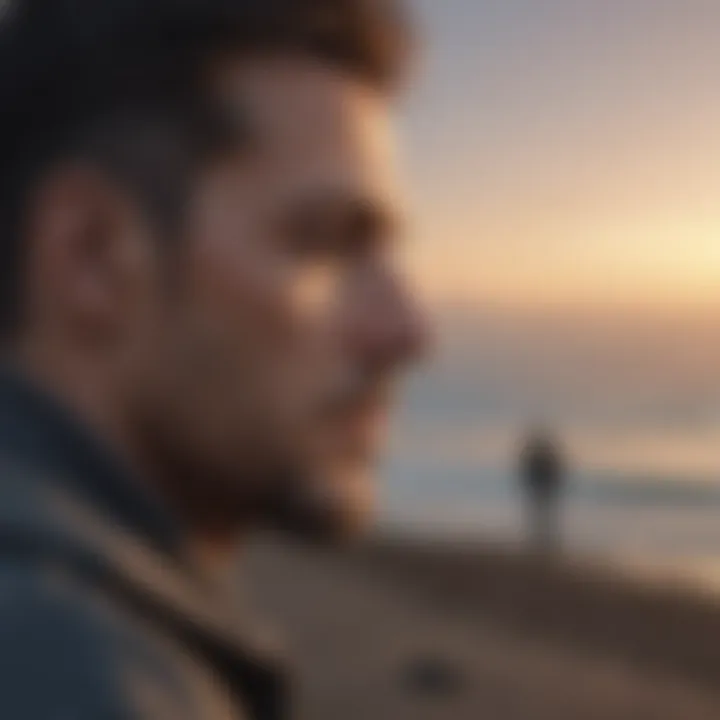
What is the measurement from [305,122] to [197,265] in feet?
0.60

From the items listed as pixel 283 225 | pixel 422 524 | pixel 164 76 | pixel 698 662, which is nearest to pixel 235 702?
pixel 283 225

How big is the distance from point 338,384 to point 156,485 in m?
0.20

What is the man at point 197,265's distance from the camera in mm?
1526

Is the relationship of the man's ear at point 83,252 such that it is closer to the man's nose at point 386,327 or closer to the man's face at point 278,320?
the man's face at point 278,320

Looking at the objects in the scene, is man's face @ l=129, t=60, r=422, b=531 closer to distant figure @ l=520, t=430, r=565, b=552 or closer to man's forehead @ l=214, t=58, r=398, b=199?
man's forehead @ l=214, t=58, r=398, b=199

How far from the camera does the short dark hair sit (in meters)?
1.54

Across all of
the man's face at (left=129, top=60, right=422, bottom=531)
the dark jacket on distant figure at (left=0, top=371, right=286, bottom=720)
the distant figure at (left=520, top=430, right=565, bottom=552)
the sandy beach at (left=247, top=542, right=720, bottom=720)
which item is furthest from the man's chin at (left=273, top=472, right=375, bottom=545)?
the distant figure at (left=520, top=430, right=565, bottom=552)

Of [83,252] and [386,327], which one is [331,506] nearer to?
[386,327]

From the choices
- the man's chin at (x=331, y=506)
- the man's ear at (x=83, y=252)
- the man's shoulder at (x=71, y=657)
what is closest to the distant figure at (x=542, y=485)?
the man's chin at (x=331, y=506)

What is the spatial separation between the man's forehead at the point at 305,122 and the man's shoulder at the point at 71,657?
0.52 m

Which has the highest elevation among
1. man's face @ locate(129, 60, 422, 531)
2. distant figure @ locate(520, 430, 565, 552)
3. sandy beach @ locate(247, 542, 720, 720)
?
distant figure @ locate(520, 430, 565, 552)

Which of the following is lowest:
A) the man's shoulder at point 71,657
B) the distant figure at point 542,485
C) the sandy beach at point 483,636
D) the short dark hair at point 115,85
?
the man's shoulder at point 71,657

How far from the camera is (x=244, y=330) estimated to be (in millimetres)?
1562

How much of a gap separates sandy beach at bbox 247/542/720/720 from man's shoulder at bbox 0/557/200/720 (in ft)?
25.2
